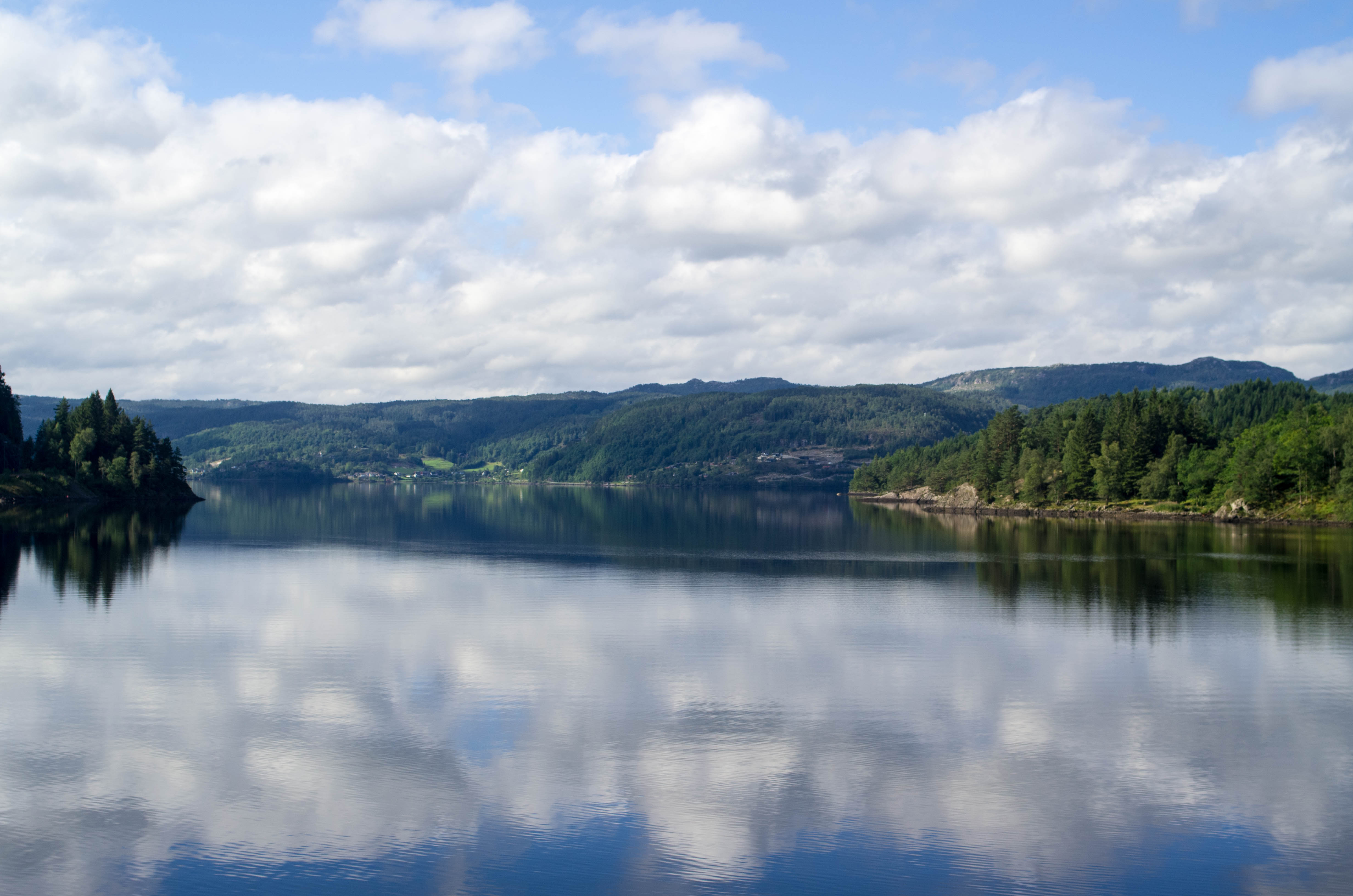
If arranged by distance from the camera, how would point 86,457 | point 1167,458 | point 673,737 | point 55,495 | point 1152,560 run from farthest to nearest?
point 86,457 < point 1167,458 < point 55,495 < point 1152,560 < point 673,737

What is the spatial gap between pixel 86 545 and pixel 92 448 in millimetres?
65054

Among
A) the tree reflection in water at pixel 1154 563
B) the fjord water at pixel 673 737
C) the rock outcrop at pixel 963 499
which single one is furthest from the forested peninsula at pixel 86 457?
the rock outcrop at pixel 963 499

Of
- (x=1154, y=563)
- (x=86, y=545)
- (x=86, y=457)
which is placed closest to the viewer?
(x=1154, y=563)

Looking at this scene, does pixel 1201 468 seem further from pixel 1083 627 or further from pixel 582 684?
pixel 582 684

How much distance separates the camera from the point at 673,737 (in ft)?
71.9

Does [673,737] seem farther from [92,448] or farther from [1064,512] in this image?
[92,448]

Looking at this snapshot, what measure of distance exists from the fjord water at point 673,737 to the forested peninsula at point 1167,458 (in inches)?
2382

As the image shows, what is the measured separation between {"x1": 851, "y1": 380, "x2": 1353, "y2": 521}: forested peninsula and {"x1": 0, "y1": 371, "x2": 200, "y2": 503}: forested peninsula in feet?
337

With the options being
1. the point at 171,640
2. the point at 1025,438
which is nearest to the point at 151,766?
the point at 171,640

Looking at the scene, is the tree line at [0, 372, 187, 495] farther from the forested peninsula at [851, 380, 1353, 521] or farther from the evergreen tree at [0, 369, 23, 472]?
the forested peninsula at [851, 380, 1353, 521]

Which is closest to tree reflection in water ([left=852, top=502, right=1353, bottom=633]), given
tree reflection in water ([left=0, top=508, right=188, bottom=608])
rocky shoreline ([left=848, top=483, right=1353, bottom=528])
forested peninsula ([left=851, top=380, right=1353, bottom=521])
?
rocky shoreline ([left=848, top=483, right=1353, bottom=528])

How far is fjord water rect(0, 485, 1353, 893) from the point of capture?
15.6m

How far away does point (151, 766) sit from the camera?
778 inches

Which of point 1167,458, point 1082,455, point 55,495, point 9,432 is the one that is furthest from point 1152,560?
point 9,432
